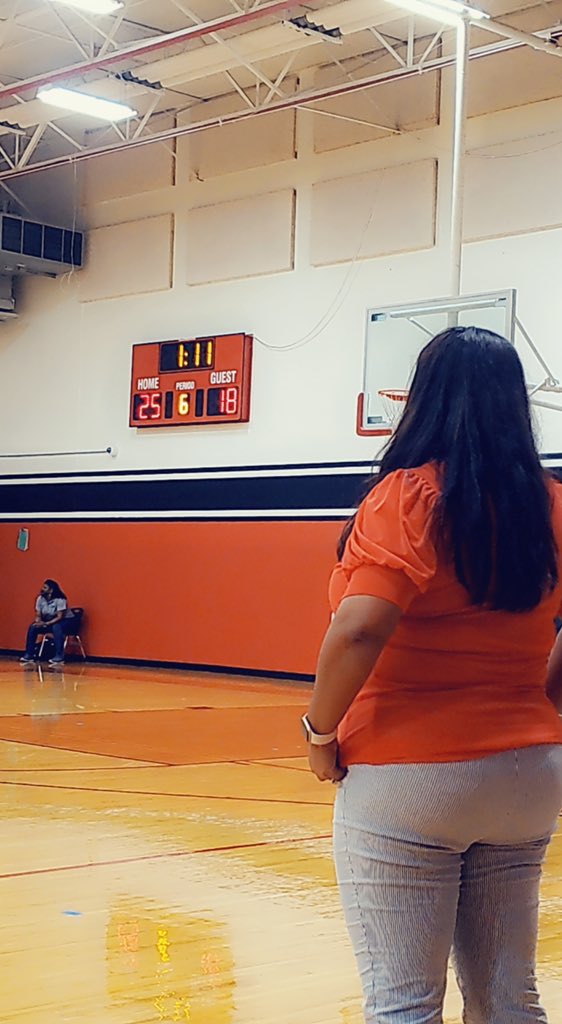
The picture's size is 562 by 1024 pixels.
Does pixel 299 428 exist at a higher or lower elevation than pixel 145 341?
lower

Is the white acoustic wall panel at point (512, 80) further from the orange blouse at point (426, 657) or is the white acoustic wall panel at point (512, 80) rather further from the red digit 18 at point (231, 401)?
the orange blouse at point (426, 657)

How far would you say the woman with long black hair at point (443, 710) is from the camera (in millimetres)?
2023

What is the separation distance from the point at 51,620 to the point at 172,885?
495 inches

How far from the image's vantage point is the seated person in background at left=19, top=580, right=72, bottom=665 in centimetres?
1744

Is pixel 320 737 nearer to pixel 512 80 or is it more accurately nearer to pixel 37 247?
pixel 512 80

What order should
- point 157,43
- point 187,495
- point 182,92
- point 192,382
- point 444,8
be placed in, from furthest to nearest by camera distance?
point 187,495 < point 192,382 < point 182,92 < point 157,43 < point 444,8

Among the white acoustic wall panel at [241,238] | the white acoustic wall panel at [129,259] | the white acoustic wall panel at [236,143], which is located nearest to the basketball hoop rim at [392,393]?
the white acoustic wall panel at [241,238]

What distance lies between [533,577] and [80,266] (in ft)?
54.9

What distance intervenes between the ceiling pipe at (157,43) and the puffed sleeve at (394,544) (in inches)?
402

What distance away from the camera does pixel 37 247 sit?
1770 cm

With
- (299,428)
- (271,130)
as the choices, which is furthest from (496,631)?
(271,130)

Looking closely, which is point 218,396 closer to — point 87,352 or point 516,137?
point 87,352

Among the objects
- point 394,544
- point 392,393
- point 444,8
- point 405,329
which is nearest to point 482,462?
point 394,544

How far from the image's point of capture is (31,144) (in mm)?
16219
